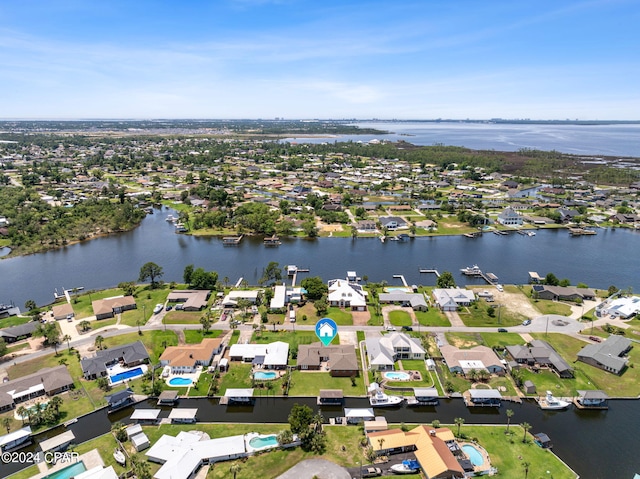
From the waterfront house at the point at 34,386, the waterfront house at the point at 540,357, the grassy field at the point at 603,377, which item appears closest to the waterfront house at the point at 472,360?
the waterfront house at the point at 540,357

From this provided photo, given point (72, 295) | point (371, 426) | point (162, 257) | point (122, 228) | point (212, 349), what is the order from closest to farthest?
point (371, 426)
point (212, 349)
point (72, 295)
point (162, 257)
point (122, 228)

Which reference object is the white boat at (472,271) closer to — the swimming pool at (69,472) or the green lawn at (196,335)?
the green lawn at (196,335)

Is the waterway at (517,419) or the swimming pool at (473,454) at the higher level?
the swimming pool at (473,454)

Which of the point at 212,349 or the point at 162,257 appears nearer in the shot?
the point at 212,349

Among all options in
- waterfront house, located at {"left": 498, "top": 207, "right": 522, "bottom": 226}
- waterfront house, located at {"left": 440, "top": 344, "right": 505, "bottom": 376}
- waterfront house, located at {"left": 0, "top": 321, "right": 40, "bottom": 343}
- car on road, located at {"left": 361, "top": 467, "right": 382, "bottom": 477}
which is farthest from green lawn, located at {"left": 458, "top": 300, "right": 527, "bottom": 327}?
waterfront house, located at {"left": 0, "top": 321, "right": 40, "bottom": 343}

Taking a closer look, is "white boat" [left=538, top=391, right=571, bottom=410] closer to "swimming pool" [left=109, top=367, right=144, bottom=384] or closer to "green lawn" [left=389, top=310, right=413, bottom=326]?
"green lawn" [left=389, top=310, right=413, bottom=326]

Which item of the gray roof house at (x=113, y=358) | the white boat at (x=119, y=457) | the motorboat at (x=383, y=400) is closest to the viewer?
the white boat at (x=119, y=457)

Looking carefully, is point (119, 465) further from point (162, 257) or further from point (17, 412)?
point (162, 257)

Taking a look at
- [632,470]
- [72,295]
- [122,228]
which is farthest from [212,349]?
[122,228]
